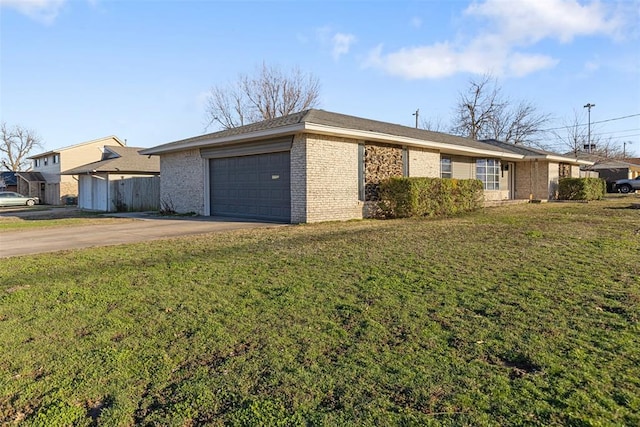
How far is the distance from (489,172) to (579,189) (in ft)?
18.7

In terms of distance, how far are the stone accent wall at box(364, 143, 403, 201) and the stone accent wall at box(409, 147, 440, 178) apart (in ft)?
2.91

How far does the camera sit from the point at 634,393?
265 centimetres

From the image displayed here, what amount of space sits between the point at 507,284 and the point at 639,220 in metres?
9.67

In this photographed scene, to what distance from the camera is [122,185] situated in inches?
914

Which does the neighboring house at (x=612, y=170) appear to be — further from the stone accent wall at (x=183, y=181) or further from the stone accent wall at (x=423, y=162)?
the stone accent wall at (x=183, y=181)

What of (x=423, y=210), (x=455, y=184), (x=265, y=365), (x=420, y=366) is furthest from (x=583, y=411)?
(x=455, y=184)

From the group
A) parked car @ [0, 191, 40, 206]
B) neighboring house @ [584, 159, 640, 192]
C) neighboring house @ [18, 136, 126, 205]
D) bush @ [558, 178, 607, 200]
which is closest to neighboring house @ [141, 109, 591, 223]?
bush @ [558, 178, 607, 200]

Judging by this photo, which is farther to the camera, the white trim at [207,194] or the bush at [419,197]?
the white trim at [207,194]

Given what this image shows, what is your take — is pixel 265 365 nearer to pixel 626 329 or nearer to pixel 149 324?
pixel 149 324

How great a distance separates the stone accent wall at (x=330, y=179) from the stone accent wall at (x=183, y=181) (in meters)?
5.71

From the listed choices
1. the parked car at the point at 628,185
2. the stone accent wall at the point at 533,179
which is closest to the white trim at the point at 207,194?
the stone accent wall at the point at 533,179

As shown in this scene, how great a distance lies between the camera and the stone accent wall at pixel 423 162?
16.6 metres

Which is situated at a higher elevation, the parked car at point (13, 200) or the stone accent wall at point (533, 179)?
the stone accent wall at point (533, 179)

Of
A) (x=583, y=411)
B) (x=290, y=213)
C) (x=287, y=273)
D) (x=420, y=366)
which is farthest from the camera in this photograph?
(x=290, y=213)
